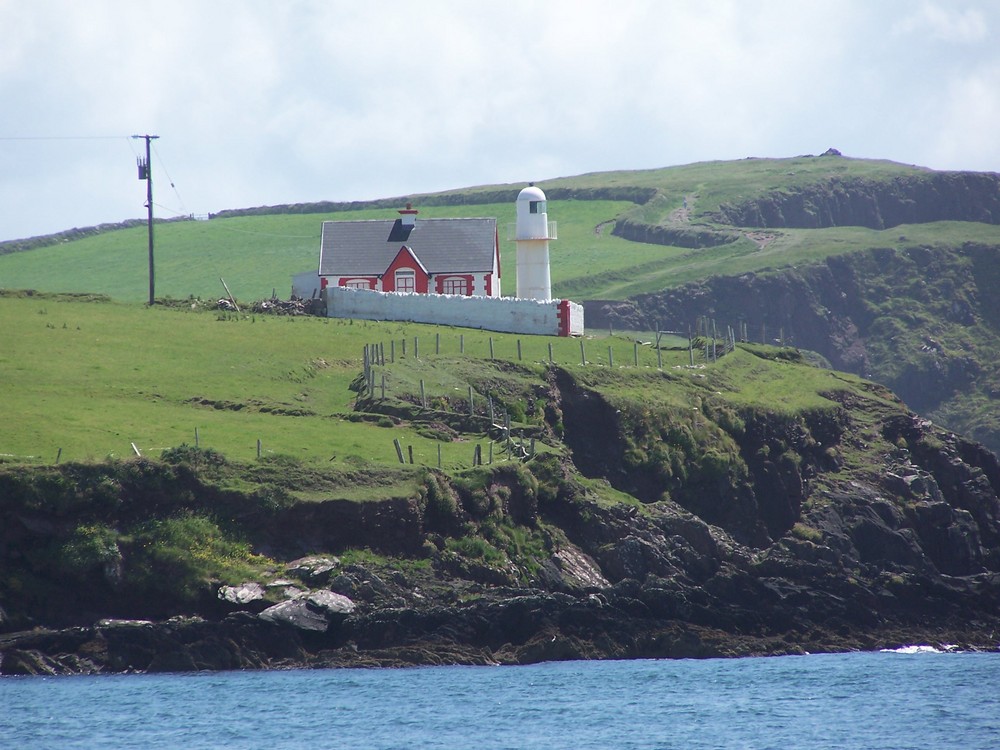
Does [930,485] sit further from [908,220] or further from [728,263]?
[908,220]

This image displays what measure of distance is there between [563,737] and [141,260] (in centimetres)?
10182

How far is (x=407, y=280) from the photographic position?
92375mm

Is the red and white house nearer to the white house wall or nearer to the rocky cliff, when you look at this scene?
the white house wall

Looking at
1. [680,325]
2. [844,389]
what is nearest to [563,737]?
[844,389]

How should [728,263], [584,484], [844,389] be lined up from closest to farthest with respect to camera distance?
[584,484] < [844,389] < [728,263]

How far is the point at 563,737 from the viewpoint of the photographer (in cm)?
4275

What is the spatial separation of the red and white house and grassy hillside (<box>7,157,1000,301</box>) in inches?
1039

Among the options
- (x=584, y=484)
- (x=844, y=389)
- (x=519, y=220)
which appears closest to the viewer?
(x=584, y=484)

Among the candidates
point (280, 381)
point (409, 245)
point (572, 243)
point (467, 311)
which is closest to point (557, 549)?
point (280, 381)

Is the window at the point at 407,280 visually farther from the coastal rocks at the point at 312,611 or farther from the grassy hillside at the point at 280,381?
the coastal rocks at the point at 312,611

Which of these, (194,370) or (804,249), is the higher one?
(804,249)

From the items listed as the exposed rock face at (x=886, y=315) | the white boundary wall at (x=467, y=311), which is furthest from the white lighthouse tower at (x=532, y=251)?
the exposed rock face at (x=886, y=315)

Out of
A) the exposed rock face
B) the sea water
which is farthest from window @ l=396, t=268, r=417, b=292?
the sea water

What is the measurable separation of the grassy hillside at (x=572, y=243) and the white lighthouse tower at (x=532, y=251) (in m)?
31.5
